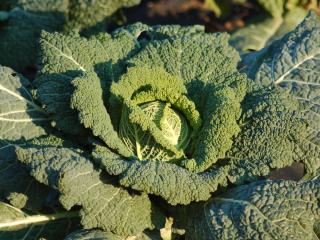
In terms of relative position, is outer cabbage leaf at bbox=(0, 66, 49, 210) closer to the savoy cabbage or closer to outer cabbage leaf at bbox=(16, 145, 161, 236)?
the savoy cabbage

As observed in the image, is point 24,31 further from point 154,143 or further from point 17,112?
point 154,143

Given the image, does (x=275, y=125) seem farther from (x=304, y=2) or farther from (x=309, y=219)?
(x=304, y=2)

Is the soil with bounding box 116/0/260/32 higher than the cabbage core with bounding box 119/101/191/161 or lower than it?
lower

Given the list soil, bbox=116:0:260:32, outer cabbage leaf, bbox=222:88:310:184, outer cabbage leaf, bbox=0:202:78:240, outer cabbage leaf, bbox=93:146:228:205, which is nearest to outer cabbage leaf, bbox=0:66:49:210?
outer cabbage leaf, bbox=0:202:78:240

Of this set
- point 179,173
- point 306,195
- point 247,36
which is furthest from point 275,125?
point 247,36

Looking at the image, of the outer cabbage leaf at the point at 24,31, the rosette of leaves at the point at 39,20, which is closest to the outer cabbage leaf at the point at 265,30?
the rosette of leaves at the point at 39,20

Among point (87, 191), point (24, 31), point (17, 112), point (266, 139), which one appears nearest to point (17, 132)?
point (17, 112)

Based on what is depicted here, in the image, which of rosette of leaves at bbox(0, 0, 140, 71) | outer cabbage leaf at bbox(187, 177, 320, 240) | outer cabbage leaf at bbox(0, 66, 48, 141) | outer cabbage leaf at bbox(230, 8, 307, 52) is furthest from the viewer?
outer cabbage leaf at bbox(230, 8, 307, 52)
